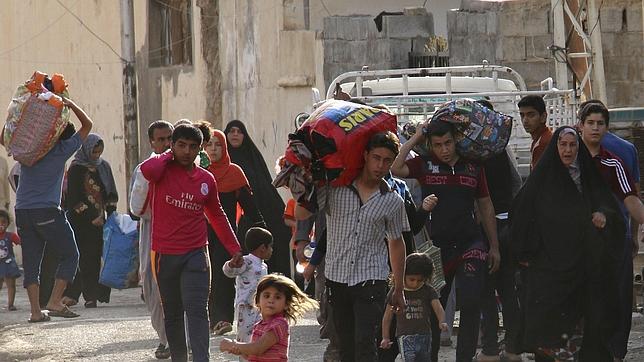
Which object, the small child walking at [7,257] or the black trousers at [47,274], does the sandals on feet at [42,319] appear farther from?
the small child walking at [7,257]

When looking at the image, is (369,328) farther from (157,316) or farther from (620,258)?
(157,316)

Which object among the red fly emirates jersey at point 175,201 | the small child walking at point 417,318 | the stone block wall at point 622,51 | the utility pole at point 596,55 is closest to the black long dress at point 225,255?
the red fly emirates jersey at point 175,201

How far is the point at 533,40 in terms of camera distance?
2192 cm

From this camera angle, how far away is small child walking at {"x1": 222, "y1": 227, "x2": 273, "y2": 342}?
10492 millimetres

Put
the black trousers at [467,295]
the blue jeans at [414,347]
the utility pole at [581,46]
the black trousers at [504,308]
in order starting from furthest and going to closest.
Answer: the utility pole at [581,46] < the black trousers at [504,308] < the black trousers at [467,295] < the blue jeans at [414,347]

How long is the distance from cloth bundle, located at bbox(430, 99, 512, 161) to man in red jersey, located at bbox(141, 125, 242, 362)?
4.63 feet

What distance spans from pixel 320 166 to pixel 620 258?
2.19m

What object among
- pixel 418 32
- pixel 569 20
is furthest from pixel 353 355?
pixel 418 32

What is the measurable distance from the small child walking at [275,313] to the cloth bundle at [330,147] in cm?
55

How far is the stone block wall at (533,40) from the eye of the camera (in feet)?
70.2

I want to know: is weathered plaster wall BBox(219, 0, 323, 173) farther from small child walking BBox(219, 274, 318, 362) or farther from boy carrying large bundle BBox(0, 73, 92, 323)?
small child walking BBox(219, 274, 318, 362)

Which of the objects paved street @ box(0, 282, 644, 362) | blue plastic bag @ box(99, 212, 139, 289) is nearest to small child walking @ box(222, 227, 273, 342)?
paved street @ box(0, 282, 644, 362)

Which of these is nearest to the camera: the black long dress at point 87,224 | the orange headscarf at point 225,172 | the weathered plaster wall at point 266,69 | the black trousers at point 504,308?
the black trousers at point 504,308

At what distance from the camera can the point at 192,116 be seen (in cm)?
2400
